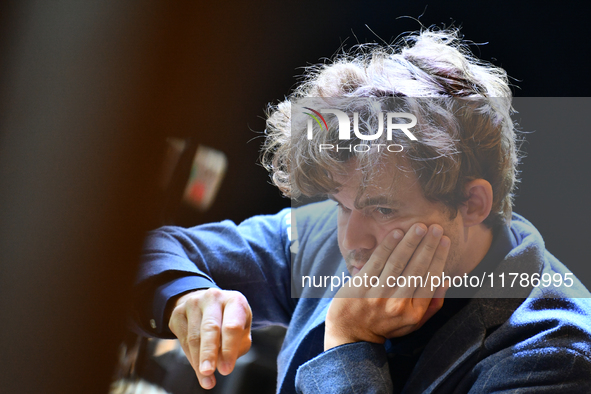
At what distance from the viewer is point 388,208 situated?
66 centimetres

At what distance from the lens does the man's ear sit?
2.21 ft

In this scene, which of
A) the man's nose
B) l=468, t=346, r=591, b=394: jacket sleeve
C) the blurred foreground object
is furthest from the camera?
the man's nose

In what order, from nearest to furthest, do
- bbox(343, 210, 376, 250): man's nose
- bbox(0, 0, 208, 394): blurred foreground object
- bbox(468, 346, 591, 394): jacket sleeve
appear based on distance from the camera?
bbox(0, 0, 208, 394): blurred foreground object < bbox(468, 346, 591, 394): jacket sleeve < bbox(343, 210, 376, 250): man's nose

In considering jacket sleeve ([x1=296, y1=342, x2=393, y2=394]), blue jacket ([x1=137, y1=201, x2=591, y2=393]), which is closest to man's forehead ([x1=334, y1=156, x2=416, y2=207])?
blue jacket ([x1=137, y1=201, x2=591, y2=393])

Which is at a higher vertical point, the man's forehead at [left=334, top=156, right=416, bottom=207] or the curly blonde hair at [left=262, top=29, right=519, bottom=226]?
the curly blonde hair at [left=262, top=29, right=519, bottom=226]

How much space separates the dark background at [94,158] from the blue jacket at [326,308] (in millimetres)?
135

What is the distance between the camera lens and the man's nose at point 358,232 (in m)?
0.67

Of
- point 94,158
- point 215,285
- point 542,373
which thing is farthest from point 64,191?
point 542,373

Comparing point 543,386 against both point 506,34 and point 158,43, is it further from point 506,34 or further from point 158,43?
point 158,43

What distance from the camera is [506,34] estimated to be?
30.0 inches

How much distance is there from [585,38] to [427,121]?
0.36 m

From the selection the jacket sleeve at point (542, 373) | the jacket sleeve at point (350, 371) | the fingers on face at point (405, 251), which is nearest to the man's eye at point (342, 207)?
the fingers on face at point (405, 251)

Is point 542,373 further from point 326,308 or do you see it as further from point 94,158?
point 94,158

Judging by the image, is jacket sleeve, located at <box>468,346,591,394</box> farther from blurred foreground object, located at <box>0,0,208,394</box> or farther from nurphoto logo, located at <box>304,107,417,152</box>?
blurred foreground object, located at <box>0,0,208,394</box>
